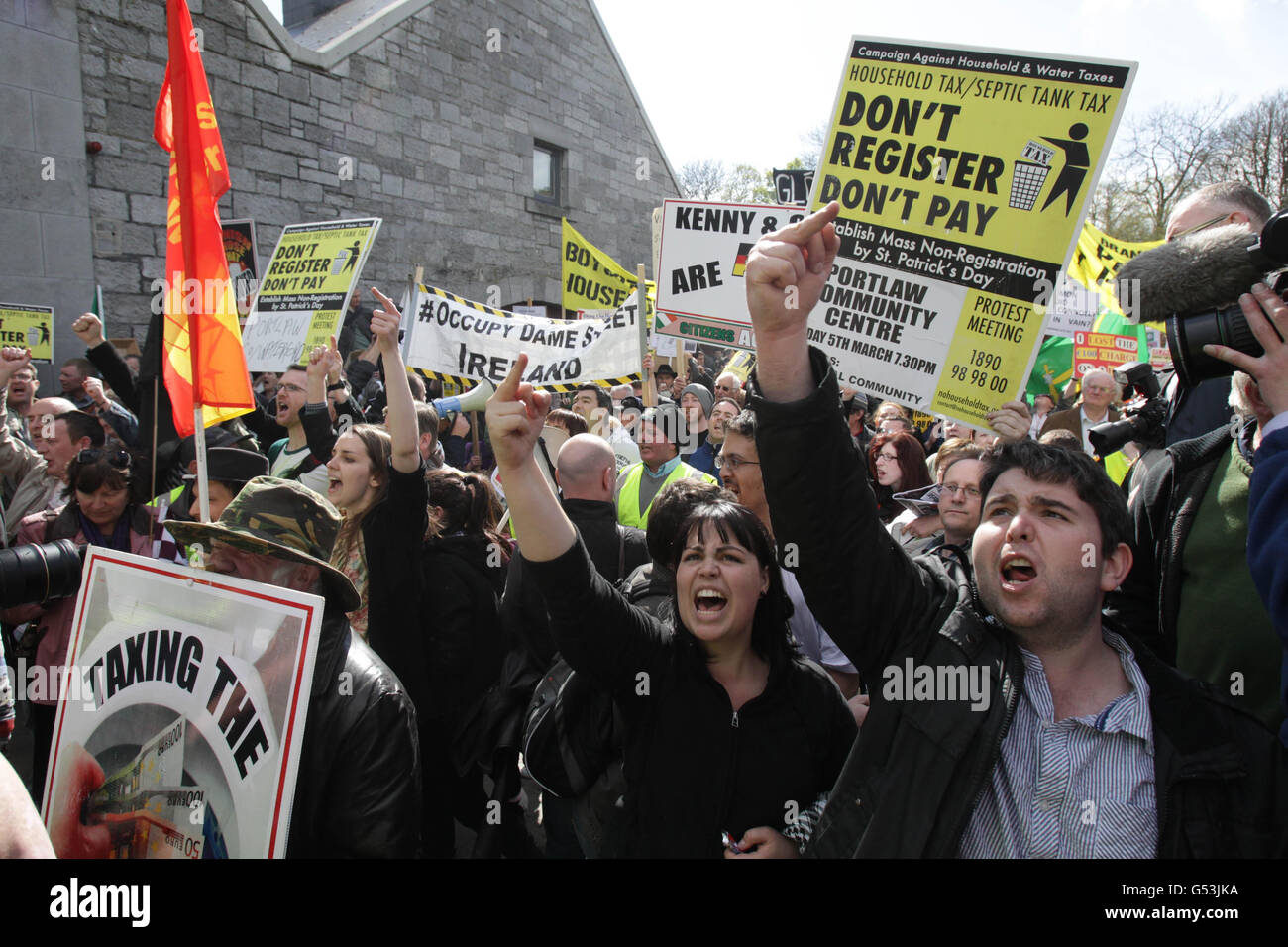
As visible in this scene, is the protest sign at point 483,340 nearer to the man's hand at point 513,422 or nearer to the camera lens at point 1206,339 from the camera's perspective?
the man's hand at point 513,422

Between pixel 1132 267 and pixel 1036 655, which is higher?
pixel 1132 267

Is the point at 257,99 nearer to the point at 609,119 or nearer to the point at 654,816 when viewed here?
the point at 609,119

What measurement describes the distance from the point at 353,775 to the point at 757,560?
1.11m

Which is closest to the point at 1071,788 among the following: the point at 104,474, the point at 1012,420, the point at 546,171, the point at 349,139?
the point at 1012,420

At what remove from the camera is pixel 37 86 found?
8.24 metres

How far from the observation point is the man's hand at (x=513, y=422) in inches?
69.9

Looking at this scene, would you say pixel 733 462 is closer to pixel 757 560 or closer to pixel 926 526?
pixel 926 526

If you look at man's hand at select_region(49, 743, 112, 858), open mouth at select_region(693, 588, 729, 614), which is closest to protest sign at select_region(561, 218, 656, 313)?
open mouth at select_region(693, 588, 729, 614)

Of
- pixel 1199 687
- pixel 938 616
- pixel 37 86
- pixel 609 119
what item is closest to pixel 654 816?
pixel 938 616

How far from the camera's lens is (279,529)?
2.07m

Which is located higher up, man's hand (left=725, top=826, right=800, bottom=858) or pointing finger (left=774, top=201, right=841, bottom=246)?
pointing finger (left=774, top=201, right=841, bottom=246)

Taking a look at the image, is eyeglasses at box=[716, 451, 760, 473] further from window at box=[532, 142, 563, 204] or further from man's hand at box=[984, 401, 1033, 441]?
window at box=[532, 142, 563, 204]

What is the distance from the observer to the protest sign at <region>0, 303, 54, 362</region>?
7.04 meters

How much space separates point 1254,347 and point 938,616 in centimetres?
81
